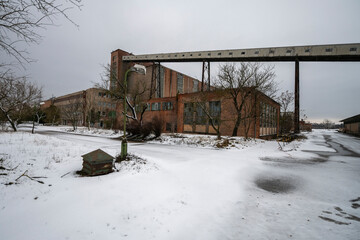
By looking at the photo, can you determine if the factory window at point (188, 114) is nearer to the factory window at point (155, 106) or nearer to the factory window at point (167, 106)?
the factory window at point (167, 106)

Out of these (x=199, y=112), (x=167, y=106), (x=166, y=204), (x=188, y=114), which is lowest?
(x=166, y=204)

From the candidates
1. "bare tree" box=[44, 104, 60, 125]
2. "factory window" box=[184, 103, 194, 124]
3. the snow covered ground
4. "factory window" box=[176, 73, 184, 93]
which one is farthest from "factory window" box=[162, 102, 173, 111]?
"bare tree" box=[44, 104, 60, 125]

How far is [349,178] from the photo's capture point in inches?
233

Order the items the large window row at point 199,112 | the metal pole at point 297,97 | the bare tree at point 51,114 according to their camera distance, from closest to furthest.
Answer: the large window row at point 199,112 → the metal pole at point 297,97 → the bare tree at point 51,114

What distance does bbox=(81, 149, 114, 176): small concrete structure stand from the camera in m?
4.78

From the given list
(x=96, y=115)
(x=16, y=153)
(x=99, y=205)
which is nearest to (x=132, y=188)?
(x=99, y=205)

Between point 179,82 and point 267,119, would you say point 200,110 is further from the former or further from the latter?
point 179,82

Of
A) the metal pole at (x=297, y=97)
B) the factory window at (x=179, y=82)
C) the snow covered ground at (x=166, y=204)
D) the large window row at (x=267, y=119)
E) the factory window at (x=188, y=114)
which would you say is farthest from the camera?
the factory window at (x=179, y=82)

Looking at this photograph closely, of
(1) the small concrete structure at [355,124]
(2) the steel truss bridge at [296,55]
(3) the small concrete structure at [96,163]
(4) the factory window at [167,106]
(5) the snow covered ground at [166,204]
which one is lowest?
(5) the snow covered ground at [166,204]

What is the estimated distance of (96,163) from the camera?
4805 millimetres

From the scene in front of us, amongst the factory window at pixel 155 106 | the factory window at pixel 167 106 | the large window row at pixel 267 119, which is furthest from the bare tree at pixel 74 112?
the large window row at pixel 267 119

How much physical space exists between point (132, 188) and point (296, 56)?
31.7 meters

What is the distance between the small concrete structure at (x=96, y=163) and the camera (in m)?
4.78

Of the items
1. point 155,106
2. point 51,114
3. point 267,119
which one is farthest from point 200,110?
point 51,114
